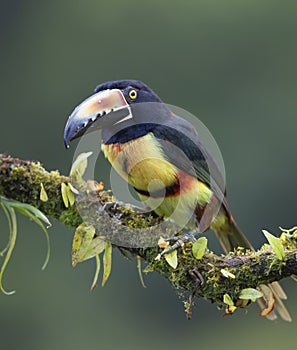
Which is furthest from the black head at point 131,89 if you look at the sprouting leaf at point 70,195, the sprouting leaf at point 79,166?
the sprouting leaf at point 70,195

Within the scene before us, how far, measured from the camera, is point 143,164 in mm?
3498

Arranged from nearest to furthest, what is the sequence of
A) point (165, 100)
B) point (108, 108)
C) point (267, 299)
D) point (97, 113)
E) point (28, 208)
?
point (28, 208) → point (267, 299) → point (97, 113) → point (108, 108) → point (165, 100)

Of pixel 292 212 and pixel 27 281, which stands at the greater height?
pixel 27 281

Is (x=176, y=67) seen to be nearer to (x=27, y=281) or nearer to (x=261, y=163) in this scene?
(x=261, y=163)

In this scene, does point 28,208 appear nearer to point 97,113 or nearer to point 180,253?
point 180,253

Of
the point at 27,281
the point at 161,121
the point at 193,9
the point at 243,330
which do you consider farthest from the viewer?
the point at 193,9

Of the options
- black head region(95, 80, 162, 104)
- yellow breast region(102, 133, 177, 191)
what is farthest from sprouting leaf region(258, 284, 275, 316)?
black head region(95, 80, 162, 104)

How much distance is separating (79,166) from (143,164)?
1.93ft

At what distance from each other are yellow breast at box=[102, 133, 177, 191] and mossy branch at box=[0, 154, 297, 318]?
0.52 meters

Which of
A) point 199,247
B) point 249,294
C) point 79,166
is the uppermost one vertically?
point 79,166

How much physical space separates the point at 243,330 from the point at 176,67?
2.94 m

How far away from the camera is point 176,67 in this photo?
9.65 meters

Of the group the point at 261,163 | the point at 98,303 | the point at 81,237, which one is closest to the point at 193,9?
the point at 261,163

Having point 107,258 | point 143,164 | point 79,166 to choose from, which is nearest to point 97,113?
point 143,164
